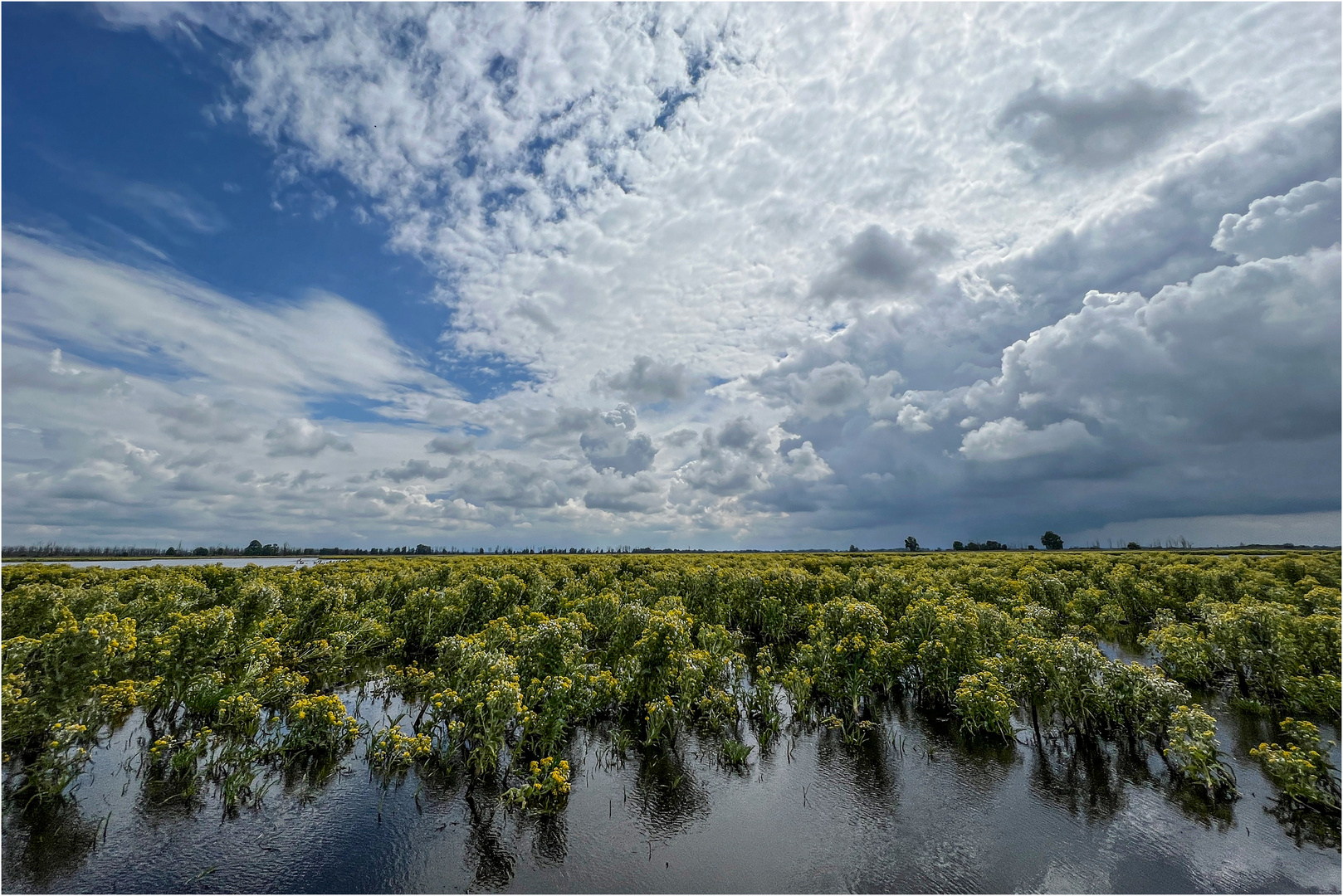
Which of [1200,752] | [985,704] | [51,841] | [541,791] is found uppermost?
[985,704]

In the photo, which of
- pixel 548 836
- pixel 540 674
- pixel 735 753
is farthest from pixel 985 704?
pixel 540 674

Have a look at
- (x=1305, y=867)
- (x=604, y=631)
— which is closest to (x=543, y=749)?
(x=604, y=631)

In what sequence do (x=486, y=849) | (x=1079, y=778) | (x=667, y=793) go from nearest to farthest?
1. (x=486, y=849)
2. (x=667, y=793)
3. (x=1079, y=778)

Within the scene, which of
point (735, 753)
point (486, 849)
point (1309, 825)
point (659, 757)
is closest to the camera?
point (486, 849)

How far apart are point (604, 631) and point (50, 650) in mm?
15555

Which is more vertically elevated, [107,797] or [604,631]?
[604,631]

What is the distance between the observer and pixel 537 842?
34.6ft

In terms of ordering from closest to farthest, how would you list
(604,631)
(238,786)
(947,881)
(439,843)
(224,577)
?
(947,881) < (439,843) < (238,786) < (604,631) < (224,577)

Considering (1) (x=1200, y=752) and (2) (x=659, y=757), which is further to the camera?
(2) (x=659, y=757)

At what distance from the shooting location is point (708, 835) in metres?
11.0

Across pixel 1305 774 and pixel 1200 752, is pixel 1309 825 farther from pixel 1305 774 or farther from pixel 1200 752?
pixel 1200 752

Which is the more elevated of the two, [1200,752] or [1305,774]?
[1200,752]

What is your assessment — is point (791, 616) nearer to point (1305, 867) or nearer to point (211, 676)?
point (1305, 867)

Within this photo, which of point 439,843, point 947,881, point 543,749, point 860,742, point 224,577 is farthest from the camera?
point 224,577
